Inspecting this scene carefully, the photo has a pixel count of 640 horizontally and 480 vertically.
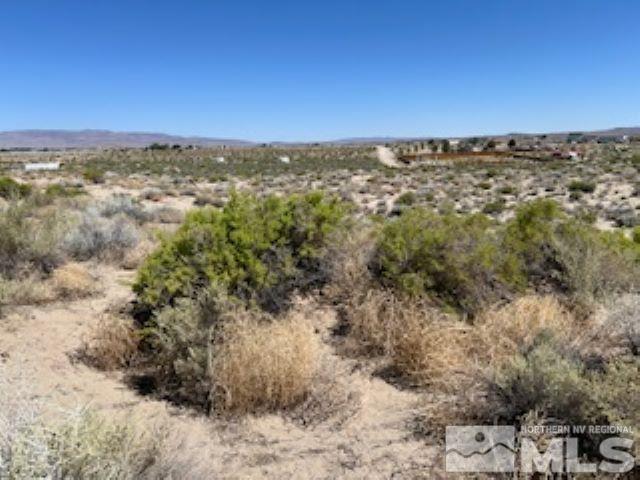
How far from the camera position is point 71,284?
8.18m

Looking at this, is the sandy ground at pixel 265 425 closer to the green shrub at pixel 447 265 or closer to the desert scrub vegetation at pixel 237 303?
the desert scrub vegetation at pixel 237 303

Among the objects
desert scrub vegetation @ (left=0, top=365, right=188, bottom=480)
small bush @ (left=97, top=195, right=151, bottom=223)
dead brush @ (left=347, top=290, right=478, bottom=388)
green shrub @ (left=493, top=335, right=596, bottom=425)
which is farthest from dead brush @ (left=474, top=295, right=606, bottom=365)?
small bush @ (left=97, top=195, right=151, bottom=223)

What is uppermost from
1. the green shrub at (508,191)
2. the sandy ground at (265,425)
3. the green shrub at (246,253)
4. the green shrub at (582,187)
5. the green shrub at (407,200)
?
the green shrub at (246,253)

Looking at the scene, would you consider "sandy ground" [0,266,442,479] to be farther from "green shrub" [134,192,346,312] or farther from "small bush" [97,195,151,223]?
"small bush" [97,195,151,223]

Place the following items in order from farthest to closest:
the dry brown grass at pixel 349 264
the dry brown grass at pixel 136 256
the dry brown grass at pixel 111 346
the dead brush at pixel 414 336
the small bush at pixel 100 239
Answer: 1. the small bush at pixel 100 239
2. the dry brown grass at pixel 136 256
3. the dry brown grass at pixel 349 264
4. the dry brown grass at pixel 111 346
5. the dead brush at pixel 414 336

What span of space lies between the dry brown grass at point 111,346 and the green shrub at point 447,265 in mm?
3116

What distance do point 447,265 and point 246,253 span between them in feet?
8.20

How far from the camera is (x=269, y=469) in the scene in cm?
430

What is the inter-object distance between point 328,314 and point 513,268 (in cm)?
247

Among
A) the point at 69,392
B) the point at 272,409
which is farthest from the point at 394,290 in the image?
the point at 69,392

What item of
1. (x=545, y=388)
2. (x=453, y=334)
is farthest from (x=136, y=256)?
(x=545, y=388)

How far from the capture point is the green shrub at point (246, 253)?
6535 mm

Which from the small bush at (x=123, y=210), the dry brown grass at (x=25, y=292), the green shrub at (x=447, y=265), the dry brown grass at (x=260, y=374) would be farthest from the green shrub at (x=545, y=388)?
the small bush at (x=123, y=210)

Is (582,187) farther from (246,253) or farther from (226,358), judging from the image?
(226,358)
